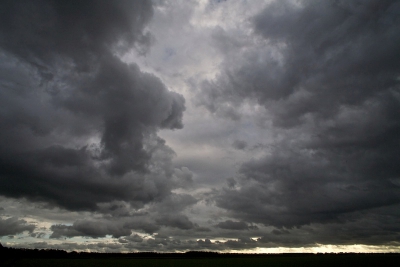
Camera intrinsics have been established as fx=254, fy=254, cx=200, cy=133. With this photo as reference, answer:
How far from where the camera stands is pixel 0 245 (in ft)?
652

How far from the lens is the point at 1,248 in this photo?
19750 cm

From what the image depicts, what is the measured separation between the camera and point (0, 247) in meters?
197

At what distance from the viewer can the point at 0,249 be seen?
193875 mm

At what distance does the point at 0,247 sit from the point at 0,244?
115 inches

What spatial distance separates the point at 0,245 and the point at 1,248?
2796 mm

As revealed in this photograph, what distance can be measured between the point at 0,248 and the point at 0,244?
4327mm

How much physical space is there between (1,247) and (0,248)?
3435 mm

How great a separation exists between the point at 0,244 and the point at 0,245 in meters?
0.74

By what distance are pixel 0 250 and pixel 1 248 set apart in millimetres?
8436

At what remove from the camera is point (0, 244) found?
653ft

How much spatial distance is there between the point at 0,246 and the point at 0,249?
4957 mm

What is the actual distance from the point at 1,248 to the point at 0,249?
4.26 meters

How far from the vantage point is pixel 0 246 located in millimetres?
197750
